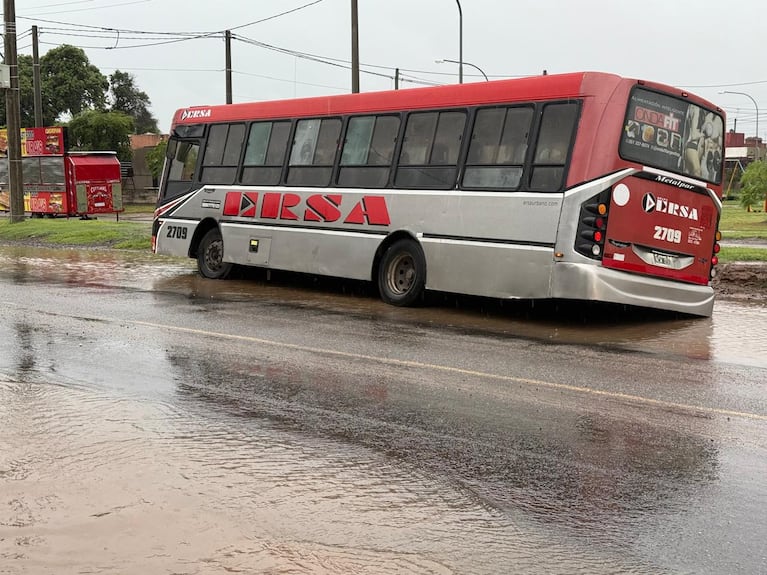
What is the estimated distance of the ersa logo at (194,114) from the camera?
17288 mm

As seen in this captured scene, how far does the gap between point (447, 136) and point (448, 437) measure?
24.2 ft

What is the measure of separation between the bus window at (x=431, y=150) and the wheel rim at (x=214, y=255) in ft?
14.5

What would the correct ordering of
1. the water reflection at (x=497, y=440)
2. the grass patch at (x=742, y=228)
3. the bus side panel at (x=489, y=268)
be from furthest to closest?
the grass patch at (x=742, y=228), the bus side panel at (x=489, y=268), the water reflection at (x=497, y=440)

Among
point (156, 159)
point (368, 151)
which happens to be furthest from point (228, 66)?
point (368, 151)

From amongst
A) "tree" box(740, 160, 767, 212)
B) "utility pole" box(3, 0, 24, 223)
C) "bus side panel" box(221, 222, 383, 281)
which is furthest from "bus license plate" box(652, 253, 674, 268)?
"tree" box(740, 160, 767, 212)

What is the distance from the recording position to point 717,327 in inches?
453

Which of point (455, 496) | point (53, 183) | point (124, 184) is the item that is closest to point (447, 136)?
point (455, 496)

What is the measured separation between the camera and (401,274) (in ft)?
44.6

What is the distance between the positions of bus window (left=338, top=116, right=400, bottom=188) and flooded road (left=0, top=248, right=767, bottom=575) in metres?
3.38

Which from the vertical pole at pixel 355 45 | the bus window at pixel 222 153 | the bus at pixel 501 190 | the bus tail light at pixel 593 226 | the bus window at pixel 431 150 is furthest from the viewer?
the vertical pole at pixel 355 45

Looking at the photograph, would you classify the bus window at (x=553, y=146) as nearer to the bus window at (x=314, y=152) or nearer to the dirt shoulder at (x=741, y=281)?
the bus window at (x=314, y=152)

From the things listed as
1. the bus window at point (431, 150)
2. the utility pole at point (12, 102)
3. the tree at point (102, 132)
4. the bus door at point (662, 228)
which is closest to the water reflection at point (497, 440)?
the bus door at point (662, 228)

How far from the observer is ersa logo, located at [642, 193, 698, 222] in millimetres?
11344

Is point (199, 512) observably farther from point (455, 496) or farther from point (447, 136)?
point (447, 136)
